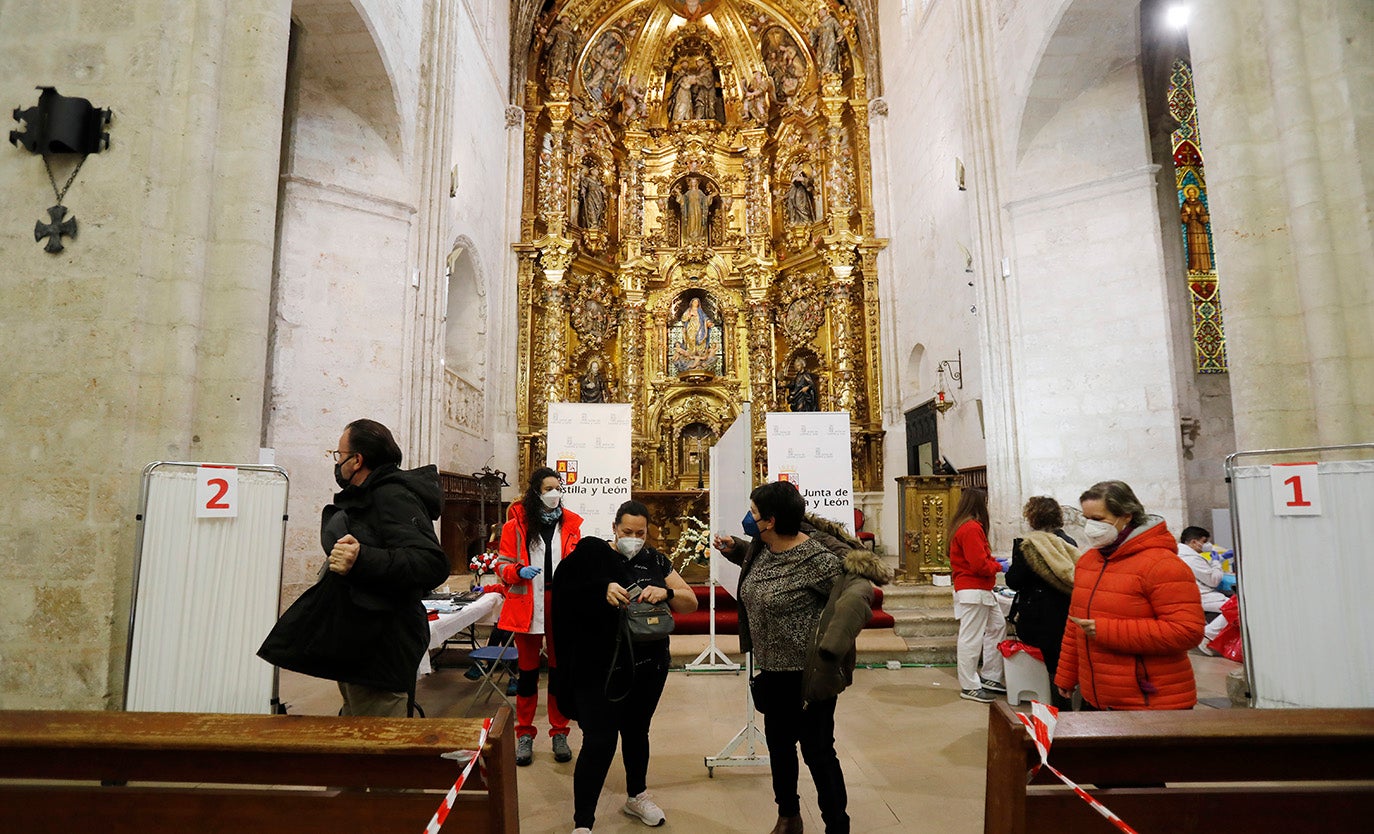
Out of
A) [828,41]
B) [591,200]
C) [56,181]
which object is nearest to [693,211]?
[591,200]

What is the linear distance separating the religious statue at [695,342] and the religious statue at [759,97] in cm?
426

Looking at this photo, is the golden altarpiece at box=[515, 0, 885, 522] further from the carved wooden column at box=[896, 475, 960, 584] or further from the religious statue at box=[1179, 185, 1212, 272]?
the religious statue at box=[1179, 185, 1212, 272]

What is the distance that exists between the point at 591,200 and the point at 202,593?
13601mm

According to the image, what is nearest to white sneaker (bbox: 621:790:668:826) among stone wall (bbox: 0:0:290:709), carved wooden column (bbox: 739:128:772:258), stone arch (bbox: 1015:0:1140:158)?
stone wall (bbox: 0:0:290:709)

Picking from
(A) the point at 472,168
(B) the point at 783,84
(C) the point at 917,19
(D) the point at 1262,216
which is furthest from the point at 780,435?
(B) the point at 783,84

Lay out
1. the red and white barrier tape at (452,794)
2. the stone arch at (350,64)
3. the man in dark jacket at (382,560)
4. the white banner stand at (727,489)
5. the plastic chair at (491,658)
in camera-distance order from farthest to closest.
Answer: the stone arch at (350,64) < the plastic chair at (491,658) < the white banner stand at (727,489) < the man in dark jacket at (382,560) < the red and white barrier tape at (452,794)

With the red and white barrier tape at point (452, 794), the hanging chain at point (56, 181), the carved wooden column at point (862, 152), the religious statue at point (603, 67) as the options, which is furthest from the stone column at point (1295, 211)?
the religious statue at point (603, 67)

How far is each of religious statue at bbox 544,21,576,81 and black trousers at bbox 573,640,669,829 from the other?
14.4 meters

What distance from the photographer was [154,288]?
3.63 metres

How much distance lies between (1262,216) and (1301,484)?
66.0 inches

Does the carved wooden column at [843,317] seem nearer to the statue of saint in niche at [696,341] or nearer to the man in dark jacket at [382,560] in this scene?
the statue of saint in niche at [696,341]

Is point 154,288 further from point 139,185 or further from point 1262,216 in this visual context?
point 1262,216

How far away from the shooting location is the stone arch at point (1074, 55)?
7293 mm

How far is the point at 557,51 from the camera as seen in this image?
1509 cm
